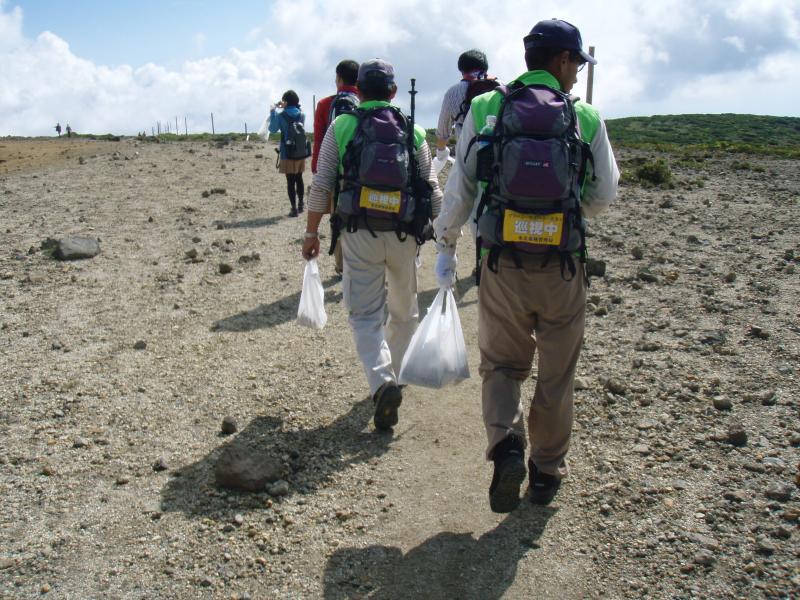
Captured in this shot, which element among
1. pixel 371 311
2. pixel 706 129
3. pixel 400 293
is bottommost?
pixel 371 311

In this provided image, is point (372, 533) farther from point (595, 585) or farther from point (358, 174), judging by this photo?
point (358, 174)

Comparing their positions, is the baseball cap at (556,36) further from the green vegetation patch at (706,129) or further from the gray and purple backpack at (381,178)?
the green vegetation patch at (706,129)

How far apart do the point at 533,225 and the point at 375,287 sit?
1.74 metres

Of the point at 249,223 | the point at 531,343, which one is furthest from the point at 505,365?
the point at 249,223

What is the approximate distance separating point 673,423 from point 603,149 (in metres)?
2.20

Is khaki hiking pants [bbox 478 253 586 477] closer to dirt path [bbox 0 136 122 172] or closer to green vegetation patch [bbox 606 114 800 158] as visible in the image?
dirt path [bbox 0 136 122 172]

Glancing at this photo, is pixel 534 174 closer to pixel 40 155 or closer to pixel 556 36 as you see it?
pixel 556 36

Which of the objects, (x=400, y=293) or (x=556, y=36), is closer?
(x=556, y=36)

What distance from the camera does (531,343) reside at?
13.4 ft

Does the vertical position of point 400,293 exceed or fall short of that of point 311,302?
it exceeds it

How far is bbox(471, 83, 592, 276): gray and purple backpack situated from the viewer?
3.63 meters

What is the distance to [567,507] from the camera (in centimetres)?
434

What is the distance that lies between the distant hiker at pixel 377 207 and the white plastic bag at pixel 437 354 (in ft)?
2.63

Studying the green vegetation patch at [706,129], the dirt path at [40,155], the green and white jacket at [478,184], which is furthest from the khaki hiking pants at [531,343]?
the green vegetation patch at [706,129]
